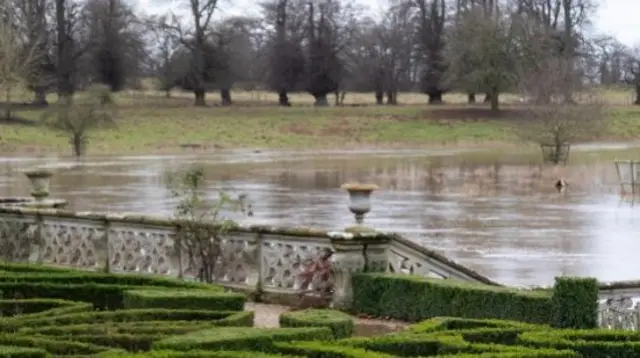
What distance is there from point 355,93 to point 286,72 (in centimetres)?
1722

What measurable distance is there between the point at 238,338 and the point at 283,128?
69330 mm

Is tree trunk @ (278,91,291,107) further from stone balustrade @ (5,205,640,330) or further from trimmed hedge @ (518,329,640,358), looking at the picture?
trimmed hedge @ (518,329,640,358)

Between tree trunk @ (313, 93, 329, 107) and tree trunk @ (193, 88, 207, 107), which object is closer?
tree trunk @ (193, 88, 207, 107)

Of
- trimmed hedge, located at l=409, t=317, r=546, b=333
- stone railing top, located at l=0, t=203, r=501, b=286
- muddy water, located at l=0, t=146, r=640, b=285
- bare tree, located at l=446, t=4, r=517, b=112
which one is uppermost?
bare tree, located at l=446, t=4, r=517, b=112

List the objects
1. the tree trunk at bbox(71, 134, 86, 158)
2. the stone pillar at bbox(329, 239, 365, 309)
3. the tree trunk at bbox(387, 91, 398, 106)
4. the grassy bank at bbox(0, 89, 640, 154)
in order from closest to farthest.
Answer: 1. the stone pillar at bbox(329, 239, 365, 309)
2. the tree trunk at bbox(71, 134, 86, 158)
3. the grassy bank at bbox(0, 89, 640, 154)
4. the tree trunk at bbox(387, 91, 398, 106)

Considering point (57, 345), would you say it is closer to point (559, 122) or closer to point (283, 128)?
point (559, 122)

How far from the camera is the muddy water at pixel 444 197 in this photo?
2500 centimetres

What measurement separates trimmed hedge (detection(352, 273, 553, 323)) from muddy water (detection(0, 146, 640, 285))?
3396mm

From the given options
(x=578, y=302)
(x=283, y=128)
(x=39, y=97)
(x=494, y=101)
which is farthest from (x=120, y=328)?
(x=39, y=97)

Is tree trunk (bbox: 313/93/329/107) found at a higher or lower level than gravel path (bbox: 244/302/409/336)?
higher

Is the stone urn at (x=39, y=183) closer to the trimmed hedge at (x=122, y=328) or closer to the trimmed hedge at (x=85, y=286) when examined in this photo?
the trimmed hedge at (x=85, y=286)

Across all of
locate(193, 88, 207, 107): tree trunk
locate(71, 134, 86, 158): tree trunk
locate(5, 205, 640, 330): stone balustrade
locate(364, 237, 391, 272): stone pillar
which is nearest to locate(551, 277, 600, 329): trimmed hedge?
locate(5, 205, 640, 330): stone balustrade

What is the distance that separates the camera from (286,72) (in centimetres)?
9812

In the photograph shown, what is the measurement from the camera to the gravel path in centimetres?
1358
